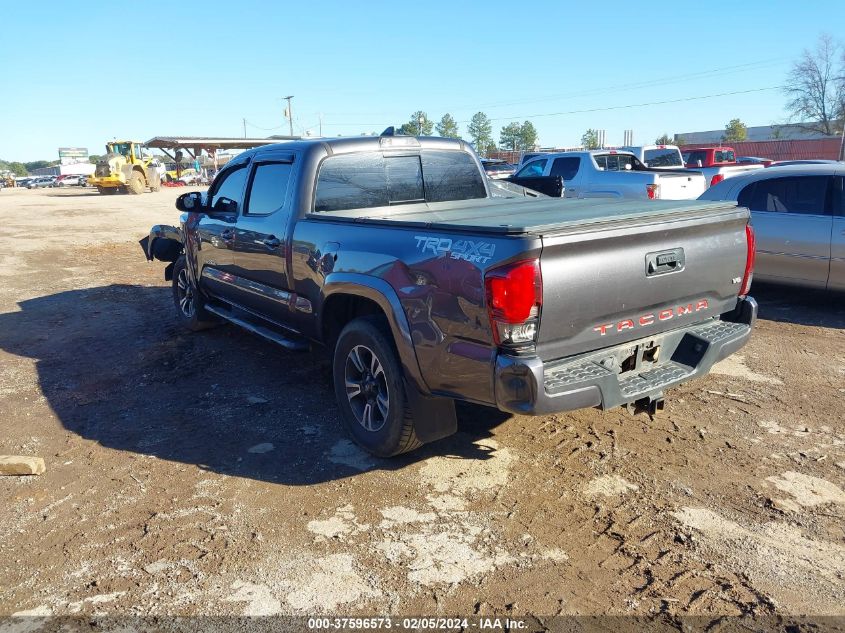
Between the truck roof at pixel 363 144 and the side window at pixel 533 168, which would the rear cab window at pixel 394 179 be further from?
the side window at pixel 533 168

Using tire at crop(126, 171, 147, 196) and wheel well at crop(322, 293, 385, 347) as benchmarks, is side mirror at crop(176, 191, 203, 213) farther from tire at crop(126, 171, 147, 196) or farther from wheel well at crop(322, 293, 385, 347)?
tire at crop(126, 171, 147, 196)

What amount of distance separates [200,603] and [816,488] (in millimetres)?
3262

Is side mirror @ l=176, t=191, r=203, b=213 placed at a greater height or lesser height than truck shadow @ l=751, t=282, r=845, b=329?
greater

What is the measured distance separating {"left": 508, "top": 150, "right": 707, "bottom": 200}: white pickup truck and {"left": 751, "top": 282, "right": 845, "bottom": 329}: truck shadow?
3291 millimetres

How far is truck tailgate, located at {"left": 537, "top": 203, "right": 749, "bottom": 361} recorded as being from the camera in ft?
10.2

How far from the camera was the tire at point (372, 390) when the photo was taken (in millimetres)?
3771

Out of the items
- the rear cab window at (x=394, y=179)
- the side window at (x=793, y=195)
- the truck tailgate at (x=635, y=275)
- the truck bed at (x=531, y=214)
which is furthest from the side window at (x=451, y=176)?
the side window at (x=793, y=195)

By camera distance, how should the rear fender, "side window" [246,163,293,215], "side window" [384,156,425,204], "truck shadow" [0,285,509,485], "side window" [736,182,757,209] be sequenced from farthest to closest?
"side window" [736,182,757,209]
"side window" [384,156,425,204]
"side window" [246,163,293,215]
"truck shadow" [0,285,509,485]
the rear fender

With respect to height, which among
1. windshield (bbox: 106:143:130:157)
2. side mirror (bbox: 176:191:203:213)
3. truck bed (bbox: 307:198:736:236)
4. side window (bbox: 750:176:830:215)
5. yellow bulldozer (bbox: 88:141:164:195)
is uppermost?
windshield (bbox: 106:143:130:157)

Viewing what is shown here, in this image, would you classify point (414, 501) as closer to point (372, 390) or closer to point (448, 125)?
point (372, 390)

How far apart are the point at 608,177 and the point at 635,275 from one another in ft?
33.7

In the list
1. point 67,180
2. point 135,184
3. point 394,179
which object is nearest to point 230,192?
point 394,179

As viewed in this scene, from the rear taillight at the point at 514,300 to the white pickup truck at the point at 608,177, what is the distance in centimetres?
786

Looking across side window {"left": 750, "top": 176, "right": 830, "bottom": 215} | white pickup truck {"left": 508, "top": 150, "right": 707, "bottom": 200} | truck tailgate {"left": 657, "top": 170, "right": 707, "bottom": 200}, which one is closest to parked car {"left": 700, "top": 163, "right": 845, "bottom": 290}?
side window {"left": 750, "top": 176, "right": 830, "bottom": 215}
